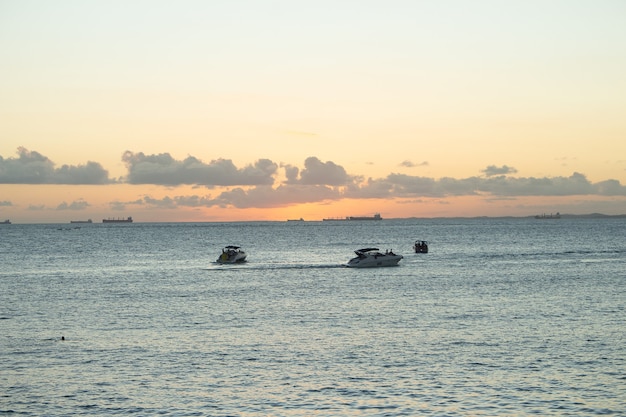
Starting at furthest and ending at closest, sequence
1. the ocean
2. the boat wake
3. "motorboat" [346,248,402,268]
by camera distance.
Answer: the boat wake, "motorboat" [346,248,402,268], the ocean

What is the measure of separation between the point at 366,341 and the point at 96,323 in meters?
24.0

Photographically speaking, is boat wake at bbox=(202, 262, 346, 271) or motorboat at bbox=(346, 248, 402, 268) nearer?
motorboat at bbox=(346, 248, 402, 268)

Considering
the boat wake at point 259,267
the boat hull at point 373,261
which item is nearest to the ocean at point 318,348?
the boat hull at point 373,261

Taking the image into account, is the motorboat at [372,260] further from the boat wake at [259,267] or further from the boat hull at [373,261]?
the boat wake at [259,267]

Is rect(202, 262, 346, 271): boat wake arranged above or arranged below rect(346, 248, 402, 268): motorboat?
below

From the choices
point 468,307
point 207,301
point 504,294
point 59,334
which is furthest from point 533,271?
point 59,334

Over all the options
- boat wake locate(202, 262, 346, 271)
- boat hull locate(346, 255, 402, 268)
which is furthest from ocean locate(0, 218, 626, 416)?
boat wake locate(202, 262, 346, 271)

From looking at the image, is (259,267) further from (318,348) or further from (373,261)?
(318,348)

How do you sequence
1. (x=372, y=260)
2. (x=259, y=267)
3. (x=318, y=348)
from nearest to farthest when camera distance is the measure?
(x=318, y=348) < (x=372, y=260) < (x=259, y=267)

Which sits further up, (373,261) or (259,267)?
(373,261)

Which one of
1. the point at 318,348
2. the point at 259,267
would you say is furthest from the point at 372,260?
the point at 318,348

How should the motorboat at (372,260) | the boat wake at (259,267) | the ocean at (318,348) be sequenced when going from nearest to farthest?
1. the ocean at (318,348)
2. the motorboat at (372,260)
3. the boat wake at (259,267)

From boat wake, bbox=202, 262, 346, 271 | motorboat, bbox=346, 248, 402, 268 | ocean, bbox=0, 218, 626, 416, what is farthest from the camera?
boat wake, bbox=202, 262, 346, 271

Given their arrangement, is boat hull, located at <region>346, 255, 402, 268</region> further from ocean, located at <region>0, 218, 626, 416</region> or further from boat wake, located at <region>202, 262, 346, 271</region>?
ocean, located at <region>0, 218, 626, 416</region>
